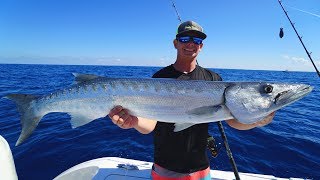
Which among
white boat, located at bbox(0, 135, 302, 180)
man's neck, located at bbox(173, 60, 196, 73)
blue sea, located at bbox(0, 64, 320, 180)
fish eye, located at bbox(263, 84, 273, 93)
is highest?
man's neck, located at bbox(173, 60, 196, 73)

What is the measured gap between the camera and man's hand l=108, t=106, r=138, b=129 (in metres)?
3.22

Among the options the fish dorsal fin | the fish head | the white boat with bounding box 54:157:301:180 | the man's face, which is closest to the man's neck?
the man's face

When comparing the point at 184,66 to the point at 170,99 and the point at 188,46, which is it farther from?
the point at 170,99

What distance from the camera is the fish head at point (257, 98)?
9.43ft

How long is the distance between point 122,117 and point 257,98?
1676mm

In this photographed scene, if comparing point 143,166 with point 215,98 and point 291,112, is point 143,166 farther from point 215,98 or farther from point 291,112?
point 291,112

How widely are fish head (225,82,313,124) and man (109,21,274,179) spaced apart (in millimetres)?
262

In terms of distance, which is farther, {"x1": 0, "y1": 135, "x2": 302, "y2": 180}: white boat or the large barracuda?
{"x1": 0, "y1": 135, "x2": 302, "y2": 180}: white boat

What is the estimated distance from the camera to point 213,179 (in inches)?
181

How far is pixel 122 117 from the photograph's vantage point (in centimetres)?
323

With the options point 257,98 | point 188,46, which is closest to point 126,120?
point 188,46

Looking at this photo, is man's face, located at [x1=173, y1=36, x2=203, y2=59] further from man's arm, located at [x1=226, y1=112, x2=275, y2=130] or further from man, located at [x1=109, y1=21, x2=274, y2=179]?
man's arm, located at [x1=226, y1=112, x2=275, y2=130]

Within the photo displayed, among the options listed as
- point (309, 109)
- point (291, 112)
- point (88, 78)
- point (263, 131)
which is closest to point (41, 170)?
point (88, 78)

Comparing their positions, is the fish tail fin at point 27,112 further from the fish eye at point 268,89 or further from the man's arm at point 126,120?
the fish eye at point 268,89
